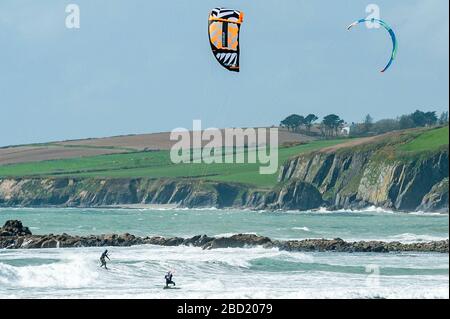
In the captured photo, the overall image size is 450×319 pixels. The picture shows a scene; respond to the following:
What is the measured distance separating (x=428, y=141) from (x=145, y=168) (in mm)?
34648

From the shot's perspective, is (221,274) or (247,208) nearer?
(221,274)

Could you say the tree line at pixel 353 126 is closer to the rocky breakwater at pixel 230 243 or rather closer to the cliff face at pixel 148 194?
the cliff face at pixel 148 194

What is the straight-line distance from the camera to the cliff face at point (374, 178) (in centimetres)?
11894

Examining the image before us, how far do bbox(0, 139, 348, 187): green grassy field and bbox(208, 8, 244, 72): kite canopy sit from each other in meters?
101

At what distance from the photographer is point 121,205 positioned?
142750mm

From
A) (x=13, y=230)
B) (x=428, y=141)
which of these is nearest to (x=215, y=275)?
(x=13, y=230)

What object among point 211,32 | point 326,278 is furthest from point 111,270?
point 211,32

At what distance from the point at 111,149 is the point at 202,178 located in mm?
16884

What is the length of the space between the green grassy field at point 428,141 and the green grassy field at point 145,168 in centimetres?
1624

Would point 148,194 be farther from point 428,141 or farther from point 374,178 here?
point 428,141

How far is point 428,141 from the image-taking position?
12938cm

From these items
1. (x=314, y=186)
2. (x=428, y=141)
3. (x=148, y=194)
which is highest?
(x=428, y=141)

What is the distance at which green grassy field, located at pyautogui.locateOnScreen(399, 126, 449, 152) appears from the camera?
125875 mm

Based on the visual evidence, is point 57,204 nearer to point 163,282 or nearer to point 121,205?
point 121,205
